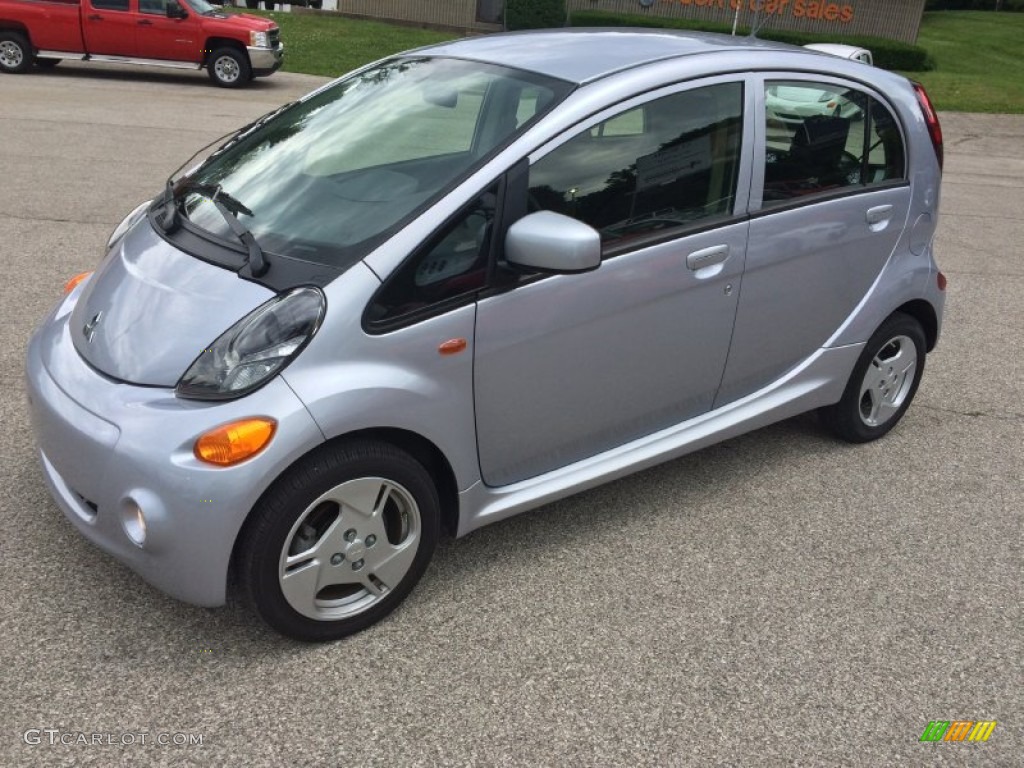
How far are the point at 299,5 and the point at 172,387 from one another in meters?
36.4

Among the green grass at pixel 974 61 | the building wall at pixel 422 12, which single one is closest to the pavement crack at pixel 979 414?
the green grass at pixel 974 61

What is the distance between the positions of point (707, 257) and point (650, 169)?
1.27 ft

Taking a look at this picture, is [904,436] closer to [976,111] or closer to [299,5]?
[976,111]

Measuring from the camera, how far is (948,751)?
2775mm

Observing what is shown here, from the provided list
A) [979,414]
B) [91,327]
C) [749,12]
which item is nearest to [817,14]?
[749,12]

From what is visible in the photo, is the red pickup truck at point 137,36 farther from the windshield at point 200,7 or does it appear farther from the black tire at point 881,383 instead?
the black tire at point 881,383

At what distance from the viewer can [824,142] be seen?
3.96 m

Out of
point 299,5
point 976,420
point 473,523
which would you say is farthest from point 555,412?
point 299,5

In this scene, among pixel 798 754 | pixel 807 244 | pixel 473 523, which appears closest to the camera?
pixel 798 754

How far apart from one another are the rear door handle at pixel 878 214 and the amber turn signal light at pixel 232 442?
8.94ft

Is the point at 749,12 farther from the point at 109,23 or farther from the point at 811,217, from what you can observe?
the point at 811,217

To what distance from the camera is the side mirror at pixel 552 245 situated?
291cm

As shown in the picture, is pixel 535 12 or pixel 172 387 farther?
pixel 535 12

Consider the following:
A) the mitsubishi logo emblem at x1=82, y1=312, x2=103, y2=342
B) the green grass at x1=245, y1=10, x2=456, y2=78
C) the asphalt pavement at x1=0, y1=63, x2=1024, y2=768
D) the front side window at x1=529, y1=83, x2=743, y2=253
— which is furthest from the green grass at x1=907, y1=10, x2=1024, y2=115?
the mitsubishi logo emblem at x1=82, y1=312, x2=103, y2=342
